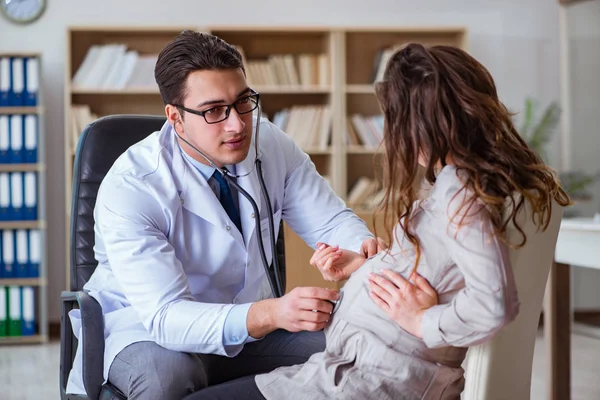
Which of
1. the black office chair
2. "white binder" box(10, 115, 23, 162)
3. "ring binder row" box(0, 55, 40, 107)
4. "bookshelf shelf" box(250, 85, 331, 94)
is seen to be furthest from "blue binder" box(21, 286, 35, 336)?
the black office chair

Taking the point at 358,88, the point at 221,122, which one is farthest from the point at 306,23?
the point at 221,122

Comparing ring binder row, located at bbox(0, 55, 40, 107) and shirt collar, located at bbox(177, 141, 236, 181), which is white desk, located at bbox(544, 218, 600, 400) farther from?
ring binder row, located at bbox(0, 55, 40, 107)

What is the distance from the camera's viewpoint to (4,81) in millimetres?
4309

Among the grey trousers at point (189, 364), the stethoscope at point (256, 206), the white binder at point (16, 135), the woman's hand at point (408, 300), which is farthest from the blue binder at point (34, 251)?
the woman's hand at point (408, 300)

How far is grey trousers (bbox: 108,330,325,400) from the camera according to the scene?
138 centimetres

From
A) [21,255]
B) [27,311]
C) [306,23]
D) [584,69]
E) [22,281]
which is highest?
[306,23]

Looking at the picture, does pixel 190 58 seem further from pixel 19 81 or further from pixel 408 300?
pixel 19 81

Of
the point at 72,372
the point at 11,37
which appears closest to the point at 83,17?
the point at 11,37

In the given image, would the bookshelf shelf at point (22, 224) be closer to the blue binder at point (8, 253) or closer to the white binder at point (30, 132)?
the blue binder at point (8, 253)

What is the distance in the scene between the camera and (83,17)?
4629 mm

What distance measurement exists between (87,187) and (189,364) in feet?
1.98

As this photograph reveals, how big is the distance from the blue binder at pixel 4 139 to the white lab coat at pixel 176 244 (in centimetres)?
284

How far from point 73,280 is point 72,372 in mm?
263

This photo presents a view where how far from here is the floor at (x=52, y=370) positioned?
3.27 metres
